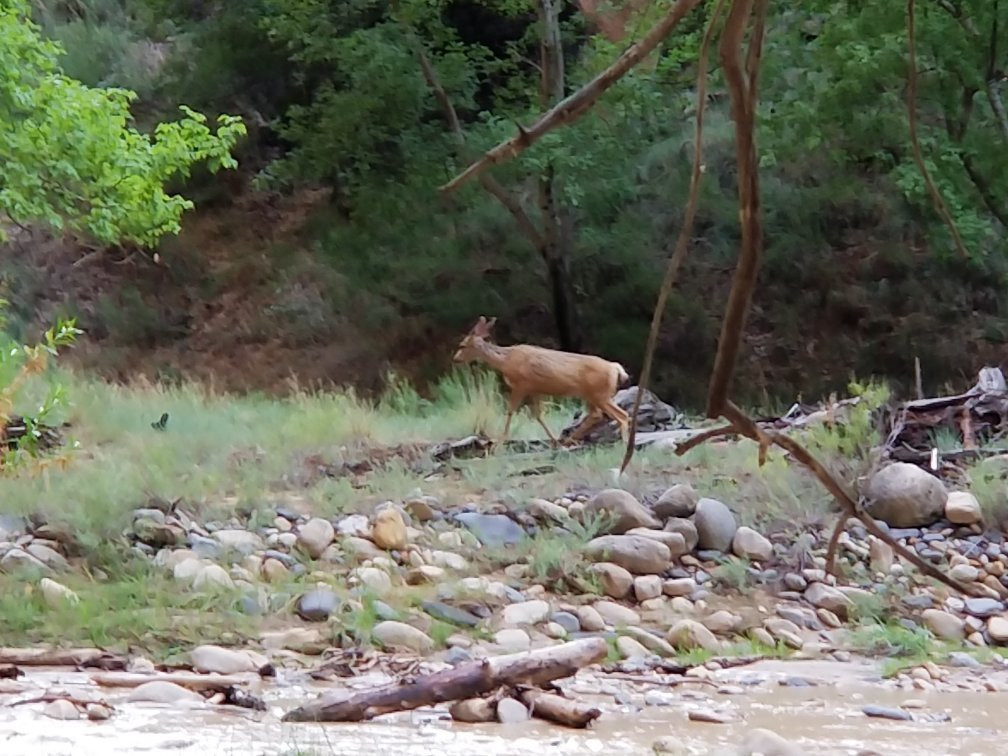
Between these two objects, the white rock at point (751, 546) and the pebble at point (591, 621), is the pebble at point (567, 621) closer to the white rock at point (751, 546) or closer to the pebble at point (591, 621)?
the pebble at point (591, 621)

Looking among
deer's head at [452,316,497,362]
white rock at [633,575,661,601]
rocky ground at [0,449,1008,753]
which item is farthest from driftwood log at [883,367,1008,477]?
deer's head at [452,316,497,362]

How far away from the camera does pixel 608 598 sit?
494 cm

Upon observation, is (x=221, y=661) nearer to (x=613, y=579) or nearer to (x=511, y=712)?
(x=511, y=712)

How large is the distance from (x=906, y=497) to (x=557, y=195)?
7.50m

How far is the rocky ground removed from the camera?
4246 millimetres

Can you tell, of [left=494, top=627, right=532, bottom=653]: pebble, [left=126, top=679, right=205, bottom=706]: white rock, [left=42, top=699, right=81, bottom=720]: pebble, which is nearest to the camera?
[left=42, top=699, right=81, bottom=720]: pebble

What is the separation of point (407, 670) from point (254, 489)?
228 cm

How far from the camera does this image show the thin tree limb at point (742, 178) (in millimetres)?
1101

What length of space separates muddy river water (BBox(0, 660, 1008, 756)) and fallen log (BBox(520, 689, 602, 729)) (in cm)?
3

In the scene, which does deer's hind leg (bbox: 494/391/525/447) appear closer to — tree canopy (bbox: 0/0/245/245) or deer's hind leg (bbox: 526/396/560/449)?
deer's hind leg (bbox: 526/396/560/449)

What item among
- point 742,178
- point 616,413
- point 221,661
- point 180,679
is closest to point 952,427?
point 616,413

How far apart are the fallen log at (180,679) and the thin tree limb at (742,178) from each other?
2.39 metres

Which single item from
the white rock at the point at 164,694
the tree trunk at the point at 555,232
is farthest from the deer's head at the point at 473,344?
the white rock at the point at 164,694

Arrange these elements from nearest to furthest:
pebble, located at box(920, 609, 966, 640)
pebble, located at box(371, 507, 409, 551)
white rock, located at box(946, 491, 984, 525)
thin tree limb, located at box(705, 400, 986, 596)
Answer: thin tree limb, located at box(705, 400, 986, 596) < pebble, located at box(920, 609, 966, 640) < pebble, located at box(371, 507, 409, 551) < white rock, located at box(946, 491, 984, 525)
